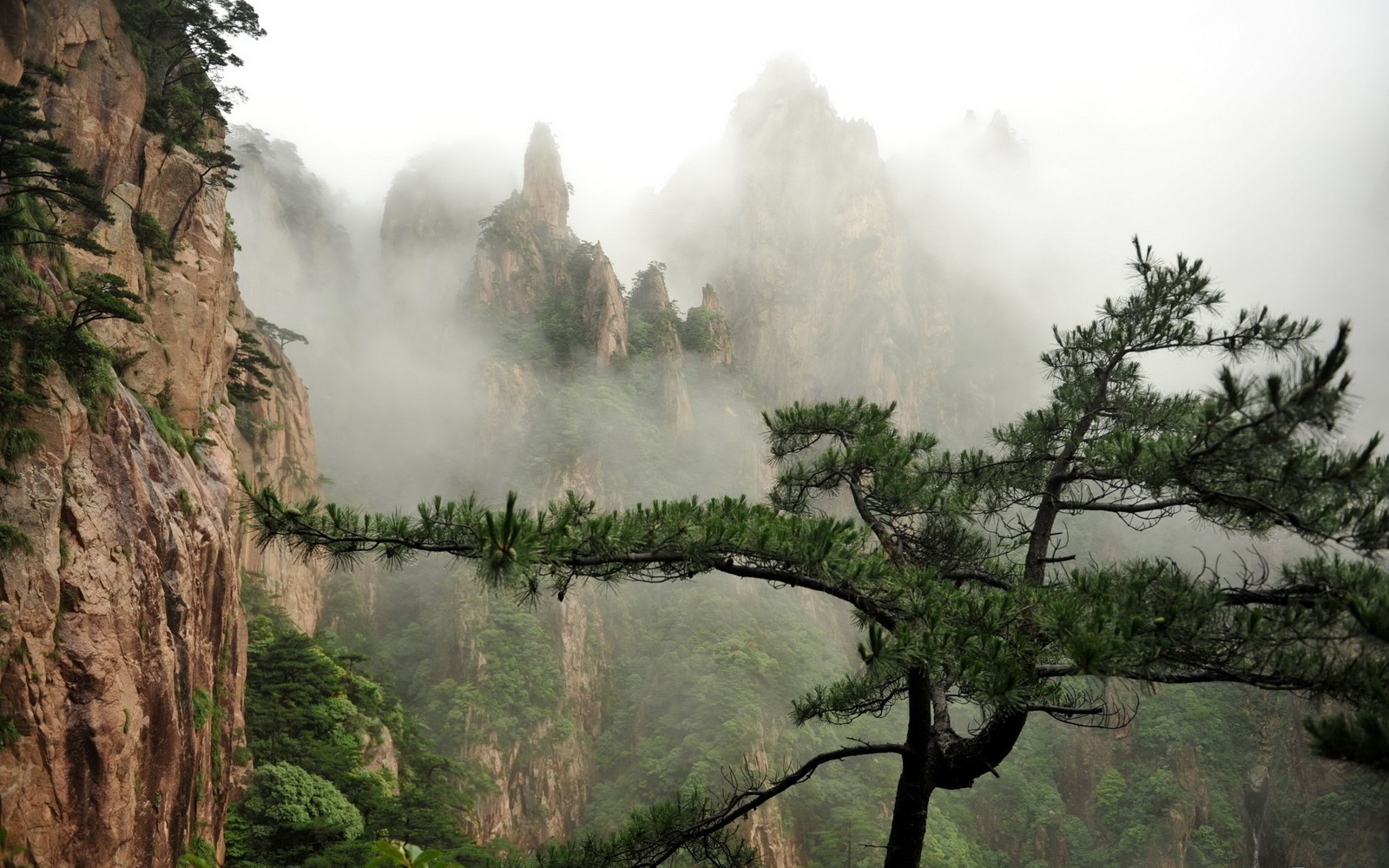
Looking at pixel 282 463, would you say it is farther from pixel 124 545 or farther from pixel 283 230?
pixel 283 230

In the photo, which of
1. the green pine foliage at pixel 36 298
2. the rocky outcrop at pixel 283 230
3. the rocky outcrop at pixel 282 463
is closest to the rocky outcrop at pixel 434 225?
the rocky outcrop at pixel 283 230

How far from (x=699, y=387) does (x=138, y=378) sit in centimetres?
4025

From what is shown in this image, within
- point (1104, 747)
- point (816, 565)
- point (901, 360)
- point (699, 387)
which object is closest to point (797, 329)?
point (901, 360)

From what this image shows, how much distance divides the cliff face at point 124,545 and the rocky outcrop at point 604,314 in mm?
30698

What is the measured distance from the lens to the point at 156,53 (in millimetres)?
14156

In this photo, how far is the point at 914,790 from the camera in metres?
3.72

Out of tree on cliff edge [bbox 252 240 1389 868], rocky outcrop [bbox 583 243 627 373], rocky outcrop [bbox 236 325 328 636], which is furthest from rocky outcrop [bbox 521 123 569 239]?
tree on cliff edge [bbox 252 240 1389 868]

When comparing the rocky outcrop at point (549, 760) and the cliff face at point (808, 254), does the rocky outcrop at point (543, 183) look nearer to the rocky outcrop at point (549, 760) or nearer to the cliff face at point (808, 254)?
the cliff face at point (808, 254)

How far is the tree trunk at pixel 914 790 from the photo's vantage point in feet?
12.1

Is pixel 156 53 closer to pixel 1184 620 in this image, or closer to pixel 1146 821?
pixel 1184 620

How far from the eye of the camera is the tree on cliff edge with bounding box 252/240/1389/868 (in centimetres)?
271

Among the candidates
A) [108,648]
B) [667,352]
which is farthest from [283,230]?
[108,648]

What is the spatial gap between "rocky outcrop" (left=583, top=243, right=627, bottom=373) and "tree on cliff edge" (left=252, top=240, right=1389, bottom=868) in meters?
41.5

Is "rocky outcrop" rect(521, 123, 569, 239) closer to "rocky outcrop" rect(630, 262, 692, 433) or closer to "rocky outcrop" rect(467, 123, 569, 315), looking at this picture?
"rocky outcrop" rect(467, 123, 569, 315)
